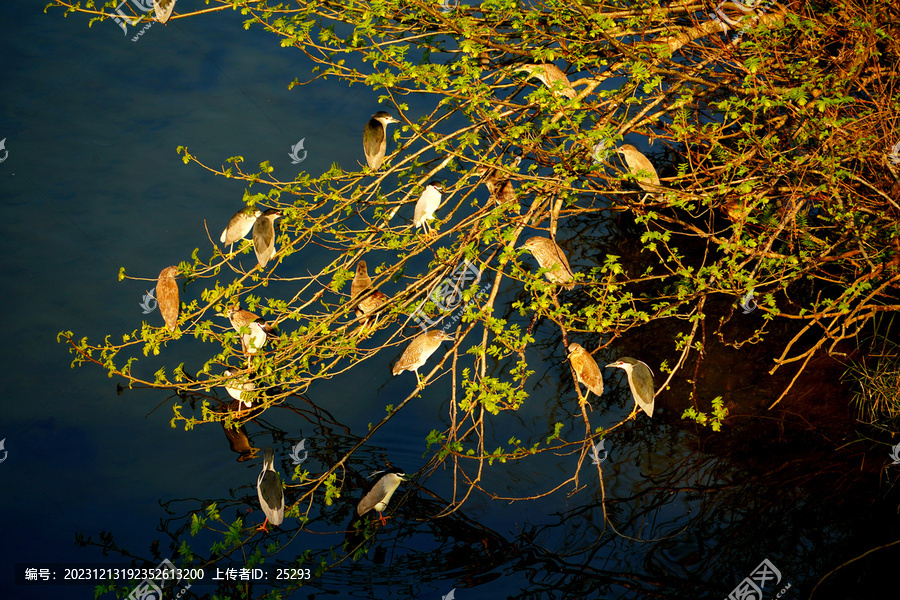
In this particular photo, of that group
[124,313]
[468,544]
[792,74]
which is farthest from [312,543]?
[792,74]

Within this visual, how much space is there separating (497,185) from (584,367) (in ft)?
3.78

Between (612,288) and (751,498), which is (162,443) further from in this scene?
(751,498)

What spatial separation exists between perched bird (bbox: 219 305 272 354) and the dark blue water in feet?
Result: 2.49

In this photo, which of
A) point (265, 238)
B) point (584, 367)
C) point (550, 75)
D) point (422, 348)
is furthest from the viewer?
point (422, 348)

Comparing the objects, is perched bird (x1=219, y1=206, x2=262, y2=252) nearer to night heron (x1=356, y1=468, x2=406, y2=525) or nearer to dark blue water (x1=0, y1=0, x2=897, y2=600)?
dark blue water (x1=0, y1=0, x2=897, y2=600)

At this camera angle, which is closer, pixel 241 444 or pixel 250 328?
pixel 250 328

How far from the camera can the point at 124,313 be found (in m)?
Answer: 5.54

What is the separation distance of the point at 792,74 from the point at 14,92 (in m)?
7.32

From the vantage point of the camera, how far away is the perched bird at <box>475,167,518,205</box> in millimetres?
3822

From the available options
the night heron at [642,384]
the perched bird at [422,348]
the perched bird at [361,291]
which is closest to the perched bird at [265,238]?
the perched bird at [361,291]

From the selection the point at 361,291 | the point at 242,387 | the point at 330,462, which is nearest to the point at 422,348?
the point at 361,291

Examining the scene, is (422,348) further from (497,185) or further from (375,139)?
(375,139)

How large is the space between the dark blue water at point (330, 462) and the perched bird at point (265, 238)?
1342 millimetres

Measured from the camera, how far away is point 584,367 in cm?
420
